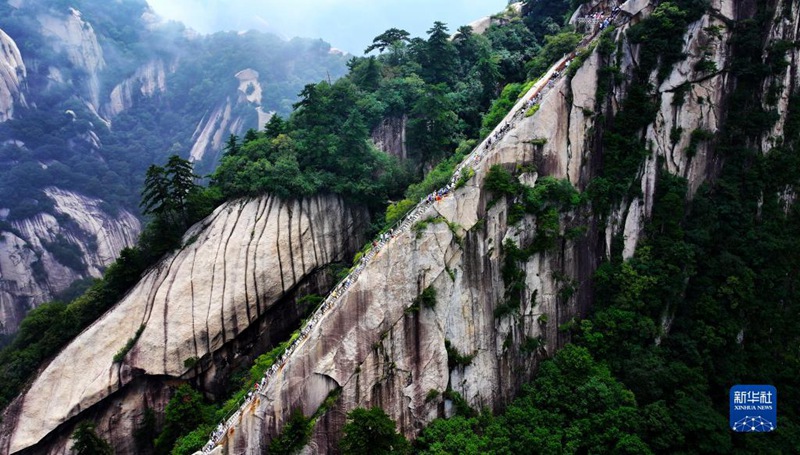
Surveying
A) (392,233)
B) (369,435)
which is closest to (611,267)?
(392,233)

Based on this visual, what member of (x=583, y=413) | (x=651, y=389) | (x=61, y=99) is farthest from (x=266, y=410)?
Result: (x=61, y=99)

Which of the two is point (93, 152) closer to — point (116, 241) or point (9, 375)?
point (116, 241)

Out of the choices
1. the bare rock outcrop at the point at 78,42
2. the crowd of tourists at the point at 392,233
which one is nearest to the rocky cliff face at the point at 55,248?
the bare rock outcrop at the point at 78,42

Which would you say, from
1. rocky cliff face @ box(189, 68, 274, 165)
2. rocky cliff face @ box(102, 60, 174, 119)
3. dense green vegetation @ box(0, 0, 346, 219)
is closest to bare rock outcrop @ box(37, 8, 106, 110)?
dense green vegetation @ box(0, 0, 346, 219)

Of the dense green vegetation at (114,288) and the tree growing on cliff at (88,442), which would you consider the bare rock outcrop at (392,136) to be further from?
the tree growing on cliff at (88,442)

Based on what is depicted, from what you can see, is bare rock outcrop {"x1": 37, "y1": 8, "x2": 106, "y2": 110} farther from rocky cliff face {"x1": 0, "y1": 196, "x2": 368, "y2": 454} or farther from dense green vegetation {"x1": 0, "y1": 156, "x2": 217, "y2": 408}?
rocky cliff face {"x1": 0, "y1": 196, "x2": 368, "y2": 454}

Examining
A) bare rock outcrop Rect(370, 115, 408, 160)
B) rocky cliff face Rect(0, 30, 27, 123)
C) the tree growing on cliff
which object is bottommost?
the tree growing on cliff

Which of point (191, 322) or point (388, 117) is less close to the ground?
point (388, 117)

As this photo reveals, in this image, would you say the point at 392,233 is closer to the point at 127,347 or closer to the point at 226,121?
the point at 127,347
